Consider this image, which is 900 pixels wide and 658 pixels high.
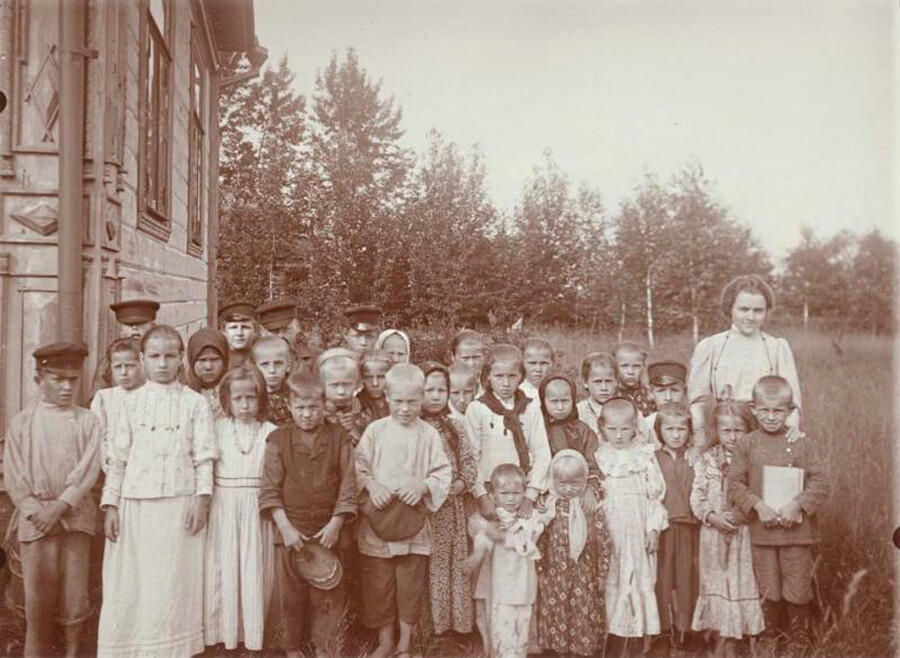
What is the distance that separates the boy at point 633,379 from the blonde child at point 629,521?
0.70 feet

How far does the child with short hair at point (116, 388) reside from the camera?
126 inches

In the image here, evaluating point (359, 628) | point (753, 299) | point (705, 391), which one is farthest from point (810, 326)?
point (359, 628)

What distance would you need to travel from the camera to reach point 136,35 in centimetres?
369

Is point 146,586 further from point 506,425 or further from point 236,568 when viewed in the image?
point 506,425

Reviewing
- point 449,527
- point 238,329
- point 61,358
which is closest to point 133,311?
point 61,358

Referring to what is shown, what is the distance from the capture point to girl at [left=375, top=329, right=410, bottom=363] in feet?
12.4

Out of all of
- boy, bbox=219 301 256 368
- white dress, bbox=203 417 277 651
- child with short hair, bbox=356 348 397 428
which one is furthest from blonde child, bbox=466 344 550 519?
boy, bbox=219 301 256 368

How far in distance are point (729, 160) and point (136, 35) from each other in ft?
10.5

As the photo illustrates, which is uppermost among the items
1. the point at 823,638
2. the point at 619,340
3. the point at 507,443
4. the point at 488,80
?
the point at 488,80

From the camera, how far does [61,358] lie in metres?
3.20

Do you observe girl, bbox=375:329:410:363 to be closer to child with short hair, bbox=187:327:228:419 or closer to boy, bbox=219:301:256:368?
boy, bbox=219:301:256:368

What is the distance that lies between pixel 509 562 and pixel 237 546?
121 centimetres

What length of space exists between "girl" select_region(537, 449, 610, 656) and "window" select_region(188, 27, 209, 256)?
8.40ft

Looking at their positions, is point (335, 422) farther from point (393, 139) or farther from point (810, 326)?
point (810, 326)
